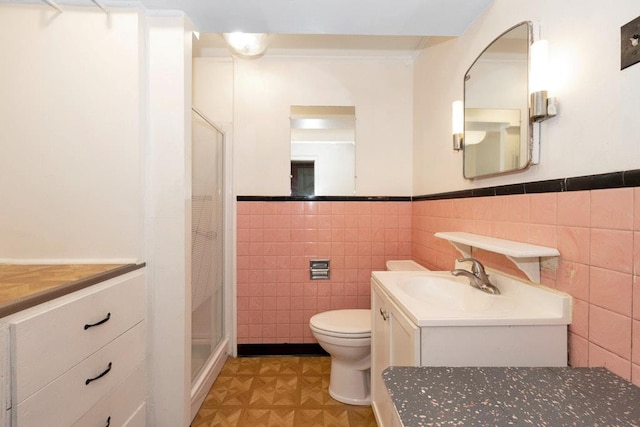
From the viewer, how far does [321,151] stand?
7.57ft

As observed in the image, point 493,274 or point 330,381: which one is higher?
point 493,274

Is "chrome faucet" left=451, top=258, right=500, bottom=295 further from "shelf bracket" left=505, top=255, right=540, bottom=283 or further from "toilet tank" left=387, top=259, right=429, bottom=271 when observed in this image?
"toilet tank" left=387, top=259, right=429, bottom=271

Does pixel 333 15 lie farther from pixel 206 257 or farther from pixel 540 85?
pixel 206 257

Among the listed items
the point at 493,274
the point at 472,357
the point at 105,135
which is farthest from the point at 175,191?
the point at 493,274

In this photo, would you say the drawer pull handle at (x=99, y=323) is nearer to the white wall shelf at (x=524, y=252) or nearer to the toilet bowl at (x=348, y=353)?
the toilet bowl at (x=348, y=353)

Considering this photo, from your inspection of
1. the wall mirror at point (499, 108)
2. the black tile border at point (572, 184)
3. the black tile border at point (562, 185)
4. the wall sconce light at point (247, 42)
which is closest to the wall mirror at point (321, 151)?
the wall sconce light at point (247, 42)

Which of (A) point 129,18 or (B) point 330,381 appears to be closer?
(A) point 129,18

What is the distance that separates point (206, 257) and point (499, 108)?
180 cm

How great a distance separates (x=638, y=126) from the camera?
0.71 m

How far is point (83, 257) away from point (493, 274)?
1.81m

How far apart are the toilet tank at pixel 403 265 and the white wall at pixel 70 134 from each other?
5.17 ft

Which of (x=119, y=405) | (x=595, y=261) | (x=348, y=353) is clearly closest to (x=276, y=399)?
(x=348, y=353)

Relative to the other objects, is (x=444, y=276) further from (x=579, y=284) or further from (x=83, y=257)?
(x=83, y=257)

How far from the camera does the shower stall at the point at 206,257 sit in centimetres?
170
